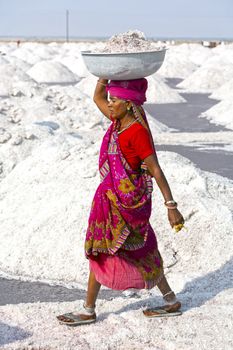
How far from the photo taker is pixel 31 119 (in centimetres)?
1059

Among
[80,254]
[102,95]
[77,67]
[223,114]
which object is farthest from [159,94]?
[102,95]

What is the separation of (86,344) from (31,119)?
7.89 m

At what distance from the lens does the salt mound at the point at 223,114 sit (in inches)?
479

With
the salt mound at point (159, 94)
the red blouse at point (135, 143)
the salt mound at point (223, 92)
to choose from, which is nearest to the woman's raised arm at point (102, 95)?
the red blouse at point (135, 143)

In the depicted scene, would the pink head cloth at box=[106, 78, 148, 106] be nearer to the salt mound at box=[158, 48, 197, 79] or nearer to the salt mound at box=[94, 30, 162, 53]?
the salt mound at box=[94, 30, 162, 53]

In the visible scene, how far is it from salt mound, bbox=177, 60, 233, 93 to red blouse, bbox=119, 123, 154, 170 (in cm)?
1692

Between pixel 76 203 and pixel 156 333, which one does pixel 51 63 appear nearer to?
pixel 76 203

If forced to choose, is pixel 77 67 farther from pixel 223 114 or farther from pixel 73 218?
pixel 73 218

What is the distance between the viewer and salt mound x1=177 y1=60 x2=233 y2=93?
65.8ft

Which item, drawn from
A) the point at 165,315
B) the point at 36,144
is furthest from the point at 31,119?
the point at 165,315

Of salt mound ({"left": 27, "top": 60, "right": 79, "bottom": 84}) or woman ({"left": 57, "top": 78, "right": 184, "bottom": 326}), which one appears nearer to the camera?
woman ({"left": 57, "top": 78, "right": 184, "bottom": 326})

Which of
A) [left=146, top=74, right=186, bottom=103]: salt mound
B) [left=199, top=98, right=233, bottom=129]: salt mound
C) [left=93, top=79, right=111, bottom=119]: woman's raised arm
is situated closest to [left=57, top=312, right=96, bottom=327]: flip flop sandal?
[left=93, top=79, right=111, bottom=119]: woman's raised arm

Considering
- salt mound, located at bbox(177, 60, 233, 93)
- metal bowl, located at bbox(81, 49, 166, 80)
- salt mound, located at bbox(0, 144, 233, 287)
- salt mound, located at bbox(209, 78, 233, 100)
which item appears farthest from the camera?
salt mound, located at bbox(177, 60, 233, 93)

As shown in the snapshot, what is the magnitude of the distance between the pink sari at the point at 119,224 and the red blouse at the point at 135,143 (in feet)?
0.09
